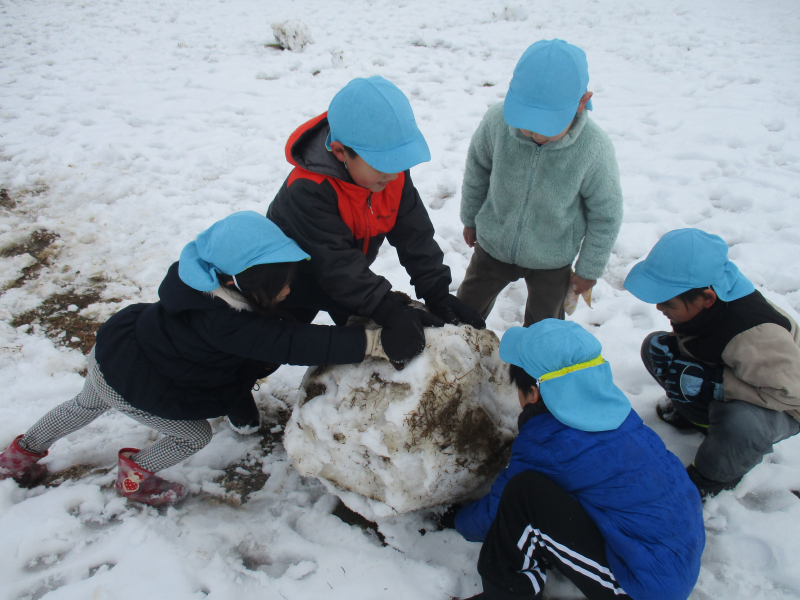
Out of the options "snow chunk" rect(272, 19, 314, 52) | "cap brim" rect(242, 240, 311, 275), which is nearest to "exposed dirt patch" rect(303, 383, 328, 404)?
"cap brim" rect(242, 240, 311, 275)

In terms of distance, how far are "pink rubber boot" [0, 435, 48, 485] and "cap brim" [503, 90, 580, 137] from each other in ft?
8.72

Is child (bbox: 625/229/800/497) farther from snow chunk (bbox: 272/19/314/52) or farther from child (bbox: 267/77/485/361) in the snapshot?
snow chunk (bbox: 272/19/314/52)

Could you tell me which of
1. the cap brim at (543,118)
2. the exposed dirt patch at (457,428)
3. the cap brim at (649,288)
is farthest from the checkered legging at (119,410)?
the cap brim at (649,288)

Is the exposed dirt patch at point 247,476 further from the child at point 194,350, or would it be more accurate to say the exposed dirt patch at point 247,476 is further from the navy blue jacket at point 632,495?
the navy blue jacket at point 632,495

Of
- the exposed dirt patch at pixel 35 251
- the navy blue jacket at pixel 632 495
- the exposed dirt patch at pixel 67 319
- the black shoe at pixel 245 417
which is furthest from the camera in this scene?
the exposed dirt patch at pixel 35 251

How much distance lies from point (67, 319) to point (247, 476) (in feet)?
6.04

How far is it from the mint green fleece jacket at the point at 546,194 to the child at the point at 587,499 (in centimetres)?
70

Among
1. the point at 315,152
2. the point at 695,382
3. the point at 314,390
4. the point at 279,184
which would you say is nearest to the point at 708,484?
the point at 695,382

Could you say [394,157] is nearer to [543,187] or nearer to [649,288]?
[543,187]

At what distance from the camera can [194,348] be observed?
6.27 feet

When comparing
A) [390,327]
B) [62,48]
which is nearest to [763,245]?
[390,327]

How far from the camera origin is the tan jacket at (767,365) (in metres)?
1.81

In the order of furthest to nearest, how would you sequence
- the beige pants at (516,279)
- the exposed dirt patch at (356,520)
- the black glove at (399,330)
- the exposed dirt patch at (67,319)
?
the exposed dirt patch at (67,319), the beige pants at (516,279), the exposed dirt patch at (356,520), the black glove at (399,330)

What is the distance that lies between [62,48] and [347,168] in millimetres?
7202
